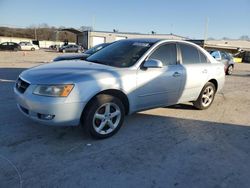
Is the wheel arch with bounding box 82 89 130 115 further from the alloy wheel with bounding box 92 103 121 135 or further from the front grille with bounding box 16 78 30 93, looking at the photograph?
the front grille with bounding box 16 78 30 93

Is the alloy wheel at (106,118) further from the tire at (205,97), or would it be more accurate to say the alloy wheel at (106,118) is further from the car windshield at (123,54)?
the tire at (205,97)

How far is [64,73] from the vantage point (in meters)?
3.93

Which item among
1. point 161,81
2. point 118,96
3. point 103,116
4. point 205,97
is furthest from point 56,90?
point 205,97

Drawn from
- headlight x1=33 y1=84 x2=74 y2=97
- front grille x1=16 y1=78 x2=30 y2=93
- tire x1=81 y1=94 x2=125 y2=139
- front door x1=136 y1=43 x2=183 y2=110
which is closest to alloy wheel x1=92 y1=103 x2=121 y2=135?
tire x1=81 y1=94 x2=125 y2=139

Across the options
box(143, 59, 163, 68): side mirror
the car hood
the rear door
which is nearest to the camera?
the car hood

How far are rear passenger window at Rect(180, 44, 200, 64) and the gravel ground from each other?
127 centimetres

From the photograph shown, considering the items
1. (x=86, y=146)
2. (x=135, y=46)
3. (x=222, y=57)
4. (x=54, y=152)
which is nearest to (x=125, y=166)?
(x=86, y=146)

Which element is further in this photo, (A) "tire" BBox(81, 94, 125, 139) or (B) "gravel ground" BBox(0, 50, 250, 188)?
(A) "tire" BBox(81, 94, 125, 139)

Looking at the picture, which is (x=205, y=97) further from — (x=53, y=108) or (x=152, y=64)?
(x=53, y=108)

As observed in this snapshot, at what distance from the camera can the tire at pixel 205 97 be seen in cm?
602

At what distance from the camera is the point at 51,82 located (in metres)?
3.68

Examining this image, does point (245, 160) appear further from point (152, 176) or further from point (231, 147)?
point (152, 176)

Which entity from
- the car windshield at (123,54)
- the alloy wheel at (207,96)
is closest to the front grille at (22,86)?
the car windshield at (123,54)

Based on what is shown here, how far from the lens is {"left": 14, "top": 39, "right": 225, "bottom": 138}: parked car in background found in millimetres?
3701
